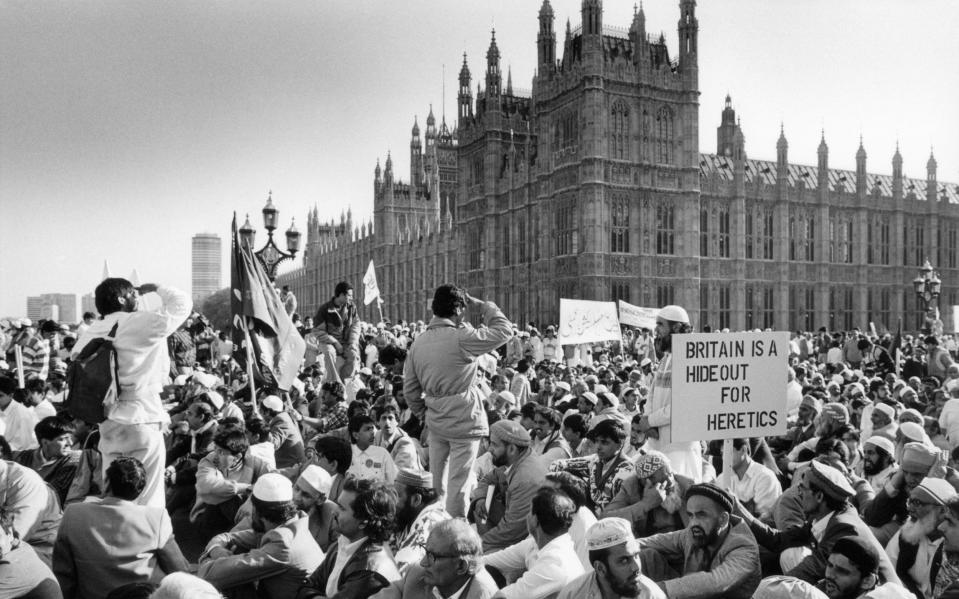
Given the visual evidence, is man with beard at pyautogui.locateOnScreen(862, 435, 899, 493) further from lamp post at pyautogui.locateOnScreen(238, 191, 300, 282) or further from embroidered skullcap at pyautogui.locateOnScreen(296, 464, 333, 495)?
lamp post at pyautogui.locateOnScreen(238, 191, 300, 282)

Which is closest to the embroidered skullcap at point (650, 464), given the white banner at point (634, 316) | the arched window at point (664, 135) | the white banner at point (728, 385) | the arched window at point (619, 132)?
the white banner at point (728, 385)

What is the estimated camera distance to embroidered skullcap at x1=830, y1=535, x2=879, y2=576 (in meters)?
3.75

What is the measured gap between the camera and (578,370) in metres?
16.6

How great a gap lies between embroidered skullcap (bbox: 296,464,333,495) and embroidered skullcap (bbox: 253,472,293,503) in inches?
16.9

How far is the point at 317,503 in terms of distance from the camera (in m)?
5.38

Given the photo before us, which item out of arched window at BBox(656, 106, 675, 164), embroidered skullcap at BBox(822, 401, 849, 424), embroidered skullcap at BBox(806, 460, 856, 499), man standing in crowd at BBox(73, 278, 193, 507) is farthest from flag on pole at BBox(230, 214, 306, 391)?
arched window at BBox(656, 106, 675, 164)

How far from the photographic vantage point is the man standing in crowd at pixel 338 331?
10.5 meters

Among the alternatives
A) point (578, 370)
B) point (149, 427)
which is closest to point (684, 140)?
point (578, 370)

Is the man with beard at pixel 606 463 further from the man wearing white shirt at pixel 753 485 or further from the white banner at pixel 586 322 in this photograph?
the white banner at pixel 586 322

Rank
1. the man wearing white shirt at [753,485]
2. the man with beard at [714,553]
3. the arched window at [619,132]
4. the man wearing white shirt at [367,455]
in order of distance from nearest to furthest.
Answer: the man with beard at [714,553] < the man wearing white shirt at [753,485] < the man wearing white shirt at [367,455] < the arched window at [619,132]

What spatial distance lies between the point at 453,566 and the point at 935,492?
303 centimetres

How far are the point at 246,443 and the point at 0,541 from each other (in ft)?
10.1

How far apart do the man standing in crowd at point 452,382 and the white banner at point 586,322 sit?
1093cm

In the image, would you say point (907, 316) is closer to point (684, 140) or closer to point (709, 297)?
point (709, 297)
